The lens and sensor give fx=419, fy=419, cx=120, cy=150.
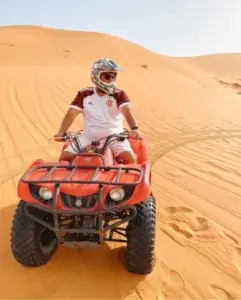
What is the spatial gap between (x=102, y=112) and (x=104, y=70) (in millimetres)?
526

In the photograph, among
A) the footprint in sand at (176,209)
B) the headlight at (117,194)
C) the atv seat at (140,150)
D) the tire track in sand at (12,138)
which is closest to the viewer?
the headlight at (117,194)

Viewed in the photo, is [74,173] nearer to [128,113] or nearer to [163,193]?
[128,113]

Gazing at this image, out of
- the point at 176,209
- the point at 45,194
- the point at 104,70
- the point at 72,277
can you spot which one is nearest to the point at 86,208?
the point at 45,194

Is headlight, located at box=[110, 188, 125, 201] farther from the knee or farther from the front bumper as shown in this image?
the knee

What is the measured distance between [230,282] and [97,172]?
1.66 m

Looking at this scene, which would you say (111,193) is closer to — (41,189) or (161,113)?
(41,189)

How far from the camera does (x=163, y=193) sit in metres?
6.23

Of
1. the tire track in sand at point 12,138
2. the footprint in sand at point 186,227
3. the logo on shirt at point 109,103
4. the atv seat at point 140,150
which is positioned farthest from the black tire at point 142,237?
the tire track in sand at point 12,138

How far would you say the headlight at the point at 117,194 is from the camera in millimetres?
3660

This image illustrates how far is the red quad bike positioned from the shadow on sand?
0.40ft

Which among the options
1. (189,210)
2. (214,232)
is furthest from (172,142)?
(214,232)

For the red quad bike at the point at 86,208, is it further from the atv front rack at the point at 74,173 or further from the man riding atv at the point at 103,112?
the man riding atv at the point at 103,112

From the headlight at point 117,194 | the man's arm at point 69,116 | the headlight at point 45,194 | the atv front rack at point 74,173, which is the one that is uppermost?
the man's arm at point 69,116

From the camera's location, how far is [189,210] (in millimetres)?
5543
